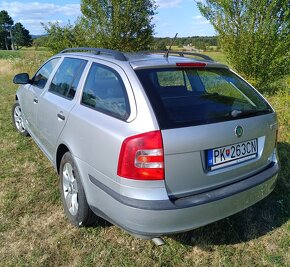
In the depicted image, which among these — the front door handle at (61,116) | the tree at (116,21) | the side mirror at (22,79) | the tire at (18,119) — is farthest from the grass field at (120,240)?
the tree at (116,21)

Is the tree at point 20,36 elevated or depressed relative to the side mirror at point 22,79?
elevated

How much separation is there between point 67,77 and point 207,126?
182 centimetres

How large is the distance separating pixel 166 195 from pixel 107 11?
11.5 meters

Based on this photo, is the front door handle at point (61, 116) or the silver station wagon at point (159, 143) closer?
the silver station wagon at point (159, 143)

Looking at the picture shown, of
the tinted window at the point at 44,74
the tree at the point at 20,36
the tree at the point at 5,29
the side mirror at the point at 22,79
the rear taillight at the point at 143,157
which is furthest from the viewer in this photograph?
the tree at the point at 20,36

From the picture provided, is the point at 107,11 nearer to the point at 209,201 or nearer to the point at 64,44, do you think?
the point at 64,44

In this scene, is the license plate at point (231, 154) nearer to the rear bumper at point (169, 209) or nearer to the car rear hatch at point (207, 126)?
the car rear hatch at point (207, 126)

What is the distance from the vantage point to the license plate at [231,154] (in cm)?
243

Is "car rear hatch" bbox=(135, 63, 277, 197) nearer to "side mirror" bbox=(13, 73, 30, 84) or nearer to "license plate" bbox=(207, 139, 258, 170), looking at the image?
"license plate" bbox=(207, 139, 258, 170)

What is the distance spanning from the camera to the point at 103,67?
292 centimetres

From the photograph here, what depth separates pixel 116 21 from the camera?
40.5 feet

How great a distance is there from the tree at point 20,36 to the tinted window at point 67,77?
325 ft

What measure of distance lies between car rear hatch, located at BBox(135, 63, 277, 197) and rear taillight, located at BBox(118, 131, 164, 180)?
Result: 0.05 m

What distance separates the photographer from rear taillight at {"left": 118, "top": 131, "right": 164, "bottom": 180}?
2.23m
